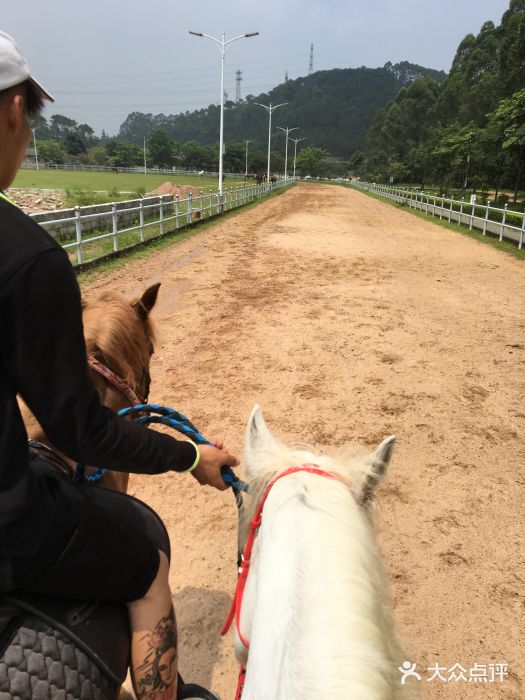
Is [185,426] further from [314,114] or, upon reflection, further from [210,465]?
[314,114]

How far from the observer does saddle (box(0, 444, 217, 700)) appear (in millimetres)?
957

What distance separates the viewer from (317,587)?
0.97 meters

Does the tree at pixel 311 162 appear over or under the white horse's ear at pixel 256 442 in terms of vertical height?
over

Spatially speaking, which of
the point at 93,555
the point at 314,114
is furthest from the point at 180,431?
the point at 314,114

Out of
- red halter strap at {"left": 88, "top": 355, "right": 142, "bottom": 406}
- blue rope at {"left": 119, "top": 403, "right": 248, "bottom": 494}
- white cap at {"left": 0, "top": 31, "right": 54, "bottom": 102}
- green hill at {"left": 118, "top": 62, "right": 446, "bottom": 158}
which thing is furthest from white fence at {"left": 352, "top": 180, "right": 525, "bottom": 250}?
green hill at {"left": 118, "top": 62, "right": 446, "bottom": 158}

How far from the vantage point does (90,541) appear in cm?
105

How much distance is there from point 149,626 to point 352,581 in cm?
62

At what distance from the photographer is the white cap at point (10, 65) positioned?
89 centimetres

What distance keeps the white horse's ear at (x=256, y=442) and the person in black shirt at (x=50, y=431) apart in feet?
0.81

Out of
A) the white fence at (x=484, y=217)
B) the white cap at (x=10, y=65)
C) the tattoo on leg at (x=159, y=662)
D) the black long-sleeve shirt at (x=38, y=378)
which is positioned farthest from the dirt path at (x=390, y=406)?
the white fence at (x=484, y=217)

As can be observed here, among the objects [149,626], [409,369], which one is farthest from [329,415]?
[149,626]

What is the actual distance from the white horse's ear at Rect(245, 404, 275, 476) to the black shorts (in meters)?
0.33

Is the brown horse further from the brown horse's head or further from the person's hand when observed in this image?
the person's hand

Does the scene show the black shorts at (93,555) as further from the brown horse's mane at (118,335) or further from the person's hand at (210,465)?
the brown horse's mane at (118,335)
